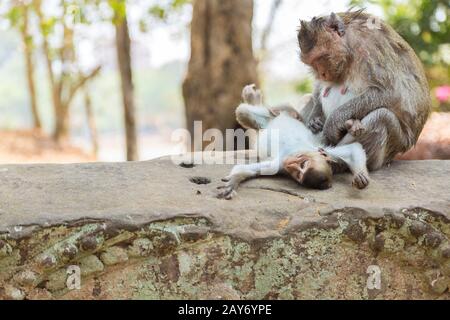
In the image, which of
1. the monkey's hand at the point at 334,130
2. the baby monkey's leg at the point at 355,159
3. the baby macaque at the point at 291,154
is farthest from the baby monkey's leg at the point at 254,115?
the baby monkey's leg at the point at 355,159

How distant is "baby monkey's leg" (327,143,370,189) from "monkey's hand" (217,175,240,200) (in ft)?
2.27

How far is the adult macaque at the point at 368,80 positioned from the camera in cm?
456

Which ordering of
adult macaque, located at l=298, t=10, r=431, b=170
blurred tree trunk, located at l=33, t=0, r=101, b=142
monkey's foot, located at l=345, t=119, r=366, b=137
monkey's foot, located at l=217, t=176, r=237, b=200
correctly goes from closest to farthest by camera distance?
monkey's foot, located at l=217, t=176, r=237, b=200, monkey's foot, located at l=345, t=119, r=366, b=137, adult macaque, located at l=298, t=10, r=431, b=170, blurred tree trunk, located at l=33, t=0, r=101, b=142

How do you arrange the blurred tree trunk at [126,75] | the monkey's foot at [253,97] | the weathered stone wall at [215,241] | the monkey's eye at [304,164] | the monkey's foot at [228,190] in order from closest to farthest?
the weathered stone wall at [215,241]
the monkey's foot at [228,190]
the monkey's eye at [304,164]
the monkey's foot at [253,97]
the blurred tree trunk at [126,75]

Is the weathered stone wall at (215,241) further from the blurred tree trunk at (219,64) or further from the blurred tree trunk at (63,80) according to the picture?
the blurred tree trunk at (63,80)

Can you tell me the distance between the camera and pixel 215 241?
374 cm

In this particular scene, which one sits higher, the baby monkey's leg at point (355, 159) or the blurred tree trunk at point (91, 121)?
the baby monkey's leg at point (355, 159)

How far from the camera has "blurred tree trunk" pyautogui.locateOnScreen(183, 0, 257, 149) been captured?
823 cm

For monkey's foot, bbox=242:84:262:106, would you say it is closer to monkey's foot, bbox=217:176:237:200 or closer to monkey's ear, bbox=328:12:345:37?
monkey's ear, bbox=328:12:345:37

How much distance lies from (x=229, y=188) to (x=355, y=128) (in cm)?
95

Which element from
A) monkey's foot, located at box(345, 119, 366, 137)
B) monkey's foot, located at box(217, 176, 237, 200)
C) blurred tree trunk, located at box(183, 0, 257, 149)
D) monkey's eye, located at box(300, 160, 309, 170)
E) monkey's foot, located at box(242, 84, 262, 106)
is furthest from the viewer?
blurred tree trunk, located at box(183, 0, 257, 149)

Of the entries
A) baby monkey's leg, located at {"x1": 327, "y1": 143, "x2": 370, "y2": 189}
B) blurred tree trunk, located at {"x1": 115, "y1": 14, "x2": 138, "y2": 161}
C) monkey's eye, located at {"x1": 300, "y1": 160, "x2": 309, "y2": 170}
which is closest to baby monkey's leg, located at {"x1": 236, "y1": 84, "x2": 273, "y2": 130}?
baby monkey's leg, located at {"x1": 327, "y1": 143, "x2": 370, "y2": 189}

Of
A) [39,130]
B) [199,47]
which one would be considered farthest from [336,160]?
[39,130]

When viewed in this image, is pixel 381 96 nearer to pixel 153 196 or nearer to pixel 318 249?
pixel 318 249
